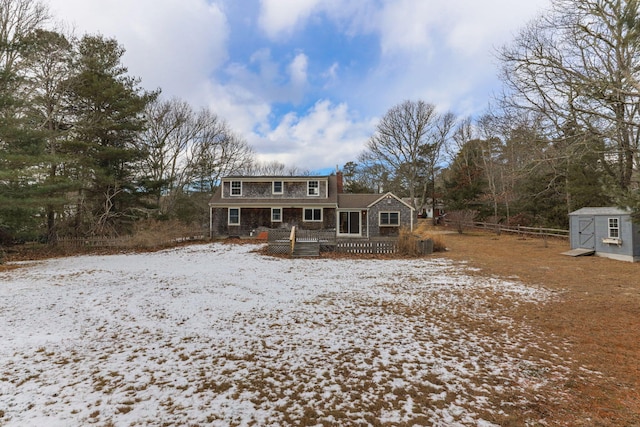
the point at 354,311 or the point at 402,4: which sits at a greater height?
the point at 402,4

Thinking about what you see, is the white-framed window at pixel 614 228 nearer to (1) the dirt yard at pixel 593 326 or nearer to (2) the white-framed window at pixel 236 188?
(1) the dirt yard at pixel 593 326

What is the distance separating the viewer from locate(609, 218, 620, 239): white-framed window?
12.4m

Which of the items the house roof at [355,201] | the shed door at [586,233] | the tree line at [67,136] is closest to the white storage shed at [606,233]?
the shed door at [586,233]

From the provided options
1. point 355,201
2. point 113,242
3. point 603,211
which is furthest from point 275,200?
point 603,211

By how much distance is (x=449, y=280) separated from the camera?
8.83 m

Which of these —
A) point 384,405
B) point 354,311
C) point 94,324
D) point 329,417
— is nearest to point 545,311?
point 354,311

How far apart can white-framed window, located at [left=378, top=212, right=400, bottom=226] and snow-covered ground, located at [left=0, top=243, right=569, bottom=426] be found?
45.5 feet

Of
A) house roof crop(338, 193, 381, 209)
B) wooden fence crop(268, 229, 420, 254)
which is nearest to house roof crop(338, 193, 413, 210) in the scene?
house roof crop(338, 193, 381, 209)

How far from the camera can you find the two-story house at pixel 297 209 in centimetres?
2172

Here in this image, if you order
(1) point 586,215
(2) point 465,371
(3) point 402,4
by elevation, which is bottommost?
(2) point 465,371

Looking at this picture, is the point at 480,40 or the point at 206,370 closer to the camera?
the point at 206,370

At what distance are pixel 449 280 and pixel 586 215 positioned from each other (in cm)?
1083

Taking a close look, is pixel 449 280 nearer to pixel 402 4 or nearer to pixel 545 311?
pixel 545 311

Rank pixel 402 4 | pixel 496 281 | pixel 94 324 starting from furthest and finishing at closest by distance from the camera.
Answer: pixel 402 4 < pixel 496 281 < pixel 94 324
